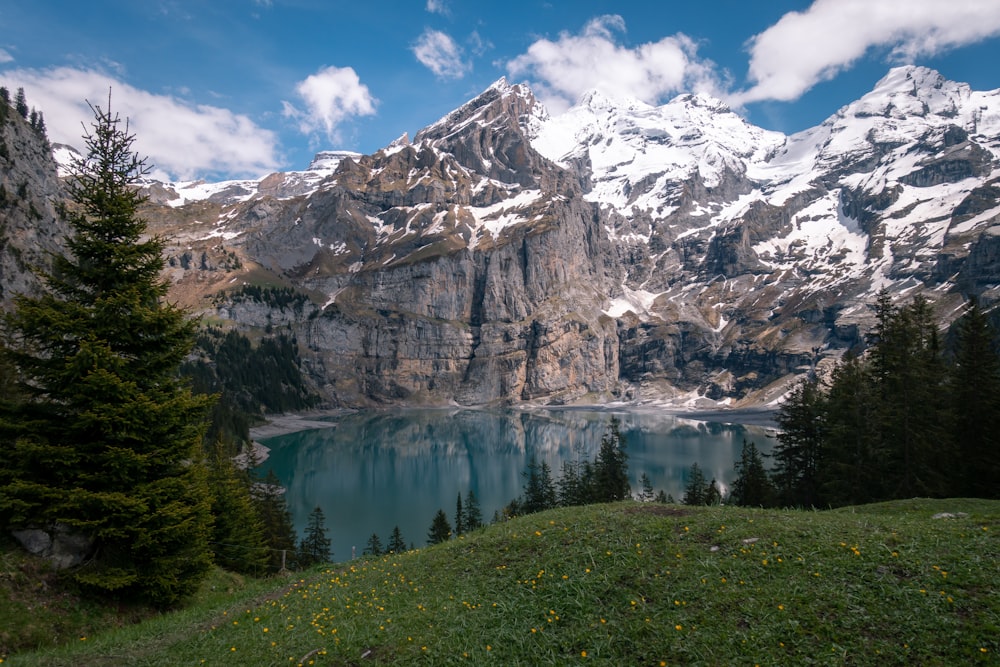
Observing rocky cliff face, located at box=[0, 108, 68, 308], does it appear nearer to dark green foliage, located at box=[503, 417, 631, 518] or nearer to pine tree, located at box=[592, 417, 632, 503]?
dark green foliage, located at box=[503, 417, 631, 518]

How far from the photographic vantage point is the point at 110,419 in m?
15.0

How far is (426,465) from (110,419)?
4623 inches

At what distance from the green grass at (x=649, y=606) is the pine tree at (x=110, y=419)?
8.81ft

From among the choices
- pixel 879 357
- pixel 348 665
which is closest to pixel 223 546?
pixel 348 665

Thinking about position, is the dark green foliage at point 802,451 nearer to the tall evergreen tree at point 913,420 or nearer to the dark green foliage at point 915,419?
the dark green foliage at point 915,419

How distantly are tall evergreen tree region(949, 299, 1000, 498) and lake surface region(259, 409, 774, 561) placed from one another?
45.9 meters

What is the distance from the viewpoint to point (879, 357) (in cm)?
3916

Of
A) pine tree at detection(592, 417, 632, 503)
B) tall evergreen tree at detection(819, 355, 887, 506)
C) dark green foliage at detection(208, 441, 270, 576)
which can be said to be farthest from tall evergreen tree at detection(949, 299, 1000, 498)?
dark green foliage at detection(208, 441, 270, 576)

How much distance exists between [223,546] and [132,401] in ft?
52.7

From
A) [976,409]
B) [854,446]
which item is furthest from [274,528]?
[976,409]

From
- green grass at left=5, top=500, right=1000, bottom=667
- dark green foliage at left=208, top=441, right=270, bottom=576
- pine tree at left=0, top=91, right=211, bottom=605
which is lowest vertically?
dark green foliage at left=208, top=441, right=270, bottom=576

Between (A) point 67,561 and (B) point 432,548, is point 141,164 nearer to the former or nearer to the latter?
(A) point 67,561

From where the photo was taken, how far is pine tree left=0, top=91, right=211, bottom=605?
574 inches

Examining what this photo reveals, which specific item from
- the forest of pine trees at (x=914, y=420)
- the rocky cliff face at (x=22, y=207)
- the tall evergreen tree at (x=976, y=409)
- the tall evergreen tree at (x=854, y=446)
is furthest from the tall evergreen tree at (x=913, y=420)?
the rocky cliff face at (x=22, y=207)
